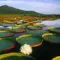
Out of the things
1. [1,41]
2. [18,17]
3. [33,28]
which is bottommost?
[1,41]

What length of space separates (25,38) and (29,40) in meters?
0.05

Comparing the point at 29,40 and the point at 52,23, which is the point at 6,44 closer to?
the point at 29,40

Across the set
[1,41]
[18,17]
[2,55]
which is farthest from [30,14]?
[2,55]

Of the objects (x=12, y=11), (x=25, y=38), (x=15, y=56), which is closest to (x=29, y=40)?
(x=25, y=38)

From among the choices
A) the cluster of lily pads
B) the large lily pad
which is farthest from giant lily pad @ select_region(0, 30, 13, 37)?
the large lily pad

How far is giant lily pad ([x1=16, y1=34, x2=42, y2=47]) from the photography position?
4.31 ft

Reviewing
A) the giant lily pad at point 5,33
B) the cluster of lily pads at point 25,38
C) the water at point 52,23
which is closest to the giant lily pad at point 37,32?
the cluster of lily pads at point 25,38

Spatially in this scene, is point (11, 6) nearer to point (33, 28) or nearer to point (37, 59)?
point (33, 28)

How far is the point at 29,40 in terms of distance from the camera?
4.42ft

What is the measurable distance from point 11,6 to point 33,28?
33 centimetres

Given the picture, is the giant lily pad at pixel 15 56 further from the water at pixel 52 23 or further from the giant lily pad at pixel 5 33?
the water at pixel 52 23

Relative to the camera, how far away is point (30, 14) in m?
1.42

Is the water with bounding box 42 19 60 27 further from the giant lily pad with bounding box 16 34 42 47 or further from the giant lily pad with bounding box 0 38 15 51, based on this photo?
the giant lily pad with bounding box 0 38 15 51

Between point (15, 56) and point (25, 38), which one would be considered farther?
point (25, 38)
